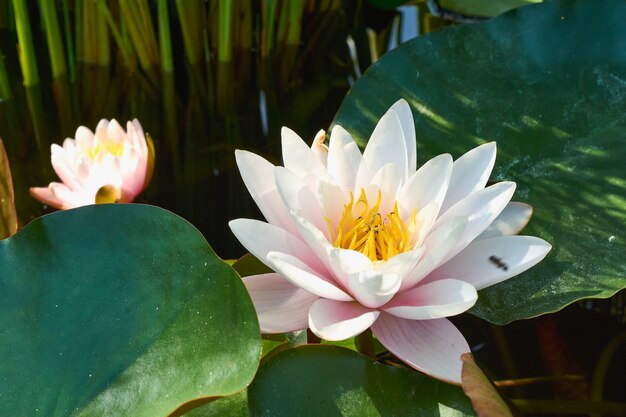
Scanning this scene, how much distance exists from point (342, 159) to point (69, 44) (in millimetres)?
1599

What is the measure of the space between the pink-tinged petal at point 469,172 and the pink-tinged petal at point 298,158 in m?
0.18

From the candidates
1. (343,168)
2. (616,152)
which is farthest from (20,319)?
(616,152)

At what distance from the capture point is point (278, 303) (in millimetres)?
851

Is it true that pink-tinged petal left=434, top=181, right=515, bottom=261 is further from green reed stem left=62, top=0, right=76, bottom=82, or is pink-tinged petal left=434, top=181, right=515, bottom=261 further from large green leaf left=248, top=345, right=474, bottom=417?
green reed stem left=62, top=0, right=76, bottom=82

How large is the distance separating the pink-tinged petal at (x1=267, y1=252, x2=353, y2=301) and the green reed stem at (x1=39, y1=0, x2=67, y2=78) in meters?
1.57

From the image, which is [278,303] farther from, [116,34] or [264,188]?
[116,34]

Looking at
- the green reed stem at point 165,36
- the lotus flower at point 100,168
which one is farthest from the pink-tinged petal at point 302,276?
the green reed stem at point 165,36

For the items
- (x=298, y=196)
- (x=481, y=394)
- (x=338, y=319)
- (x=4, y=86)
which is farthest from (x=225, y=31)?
(x=481, y=394)

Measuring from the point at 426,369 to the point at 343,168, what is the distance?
28 centimetres

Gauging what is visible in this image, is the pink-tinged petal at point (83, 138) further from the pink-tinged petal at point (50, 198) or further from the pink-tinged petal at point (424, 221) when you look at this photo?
the pink-tinged petal at point (424, 221)

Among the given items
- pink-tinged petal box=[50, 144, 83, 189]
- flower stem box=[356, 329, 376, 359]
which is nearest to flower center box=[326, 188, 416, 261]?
flower stem box=[356, 329, 376, 359]

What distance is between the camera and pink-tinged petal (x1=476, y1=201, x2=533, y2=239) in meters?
0.90

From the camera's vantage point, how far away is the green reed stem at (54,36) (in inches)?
79.0

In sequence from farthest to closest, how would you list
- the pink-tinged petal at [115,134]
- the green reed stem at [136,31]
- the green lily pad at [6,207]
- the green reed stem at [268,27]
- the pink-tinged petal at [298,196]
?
1. the green reed stem at [268,27]
2. the green reed stem at [136,31]
3. the pink-tinged petal at [115,134]
4. the green lily pad at [6,207]
5. the pink-tinged petal at [298,196]
